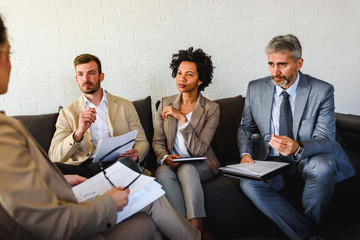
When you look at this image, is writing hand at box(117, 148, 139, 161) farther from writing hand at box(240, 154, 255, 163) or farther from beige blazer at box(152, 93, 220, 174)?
writing hand at box(240, 154, 255, 163)

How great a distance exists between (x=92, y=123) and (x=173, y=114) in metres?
0.71

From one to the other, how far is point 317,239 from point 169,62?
7.00 feet

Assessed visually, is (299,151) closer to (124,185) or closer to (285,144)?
(285,144)

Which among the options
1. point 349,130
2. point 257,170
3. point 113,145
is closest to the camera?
point 257,170

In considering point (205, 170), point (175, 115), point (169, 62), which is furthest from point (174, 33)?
point (205, 170)

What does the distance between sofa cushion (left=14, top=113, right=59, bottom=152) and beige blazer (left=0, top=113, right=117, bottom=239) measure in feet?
5.65

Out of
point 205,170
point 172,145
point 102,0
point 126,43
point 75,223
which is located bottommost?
point 205,170

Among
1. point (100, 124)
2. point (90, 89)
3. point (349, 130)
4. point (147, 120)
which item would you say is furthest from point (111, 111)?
point (349, 130)

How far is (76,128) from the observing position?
92.9 inches

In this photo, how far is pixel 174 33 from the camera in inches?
121

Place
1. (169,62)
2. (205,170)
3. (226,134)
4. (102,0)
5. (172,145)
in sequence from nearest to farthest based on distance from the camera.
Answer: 1. (205,170)
2. (172,145)
3. (226,134)
4. (102,0)
5. (169,62)

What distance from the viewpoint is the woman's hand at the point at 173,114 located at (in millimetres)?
2317

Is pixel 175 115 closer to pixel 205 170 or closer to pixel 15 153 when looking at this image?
pixel 205 170

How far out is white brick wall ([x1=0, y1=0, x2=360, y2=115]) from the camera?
2893 mm
